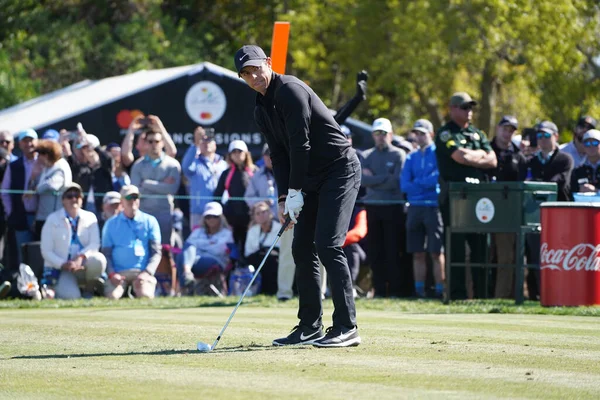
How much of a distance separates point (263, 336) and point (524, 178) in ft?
23.4

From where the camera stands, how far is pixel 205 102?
22547 mm

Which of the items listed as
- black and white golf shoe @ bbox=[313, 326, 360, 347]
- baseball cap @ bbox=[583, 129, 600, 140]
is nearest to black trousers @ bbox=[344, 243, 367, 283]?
baseball cap @ bbox=[583, 129, 600, 140]

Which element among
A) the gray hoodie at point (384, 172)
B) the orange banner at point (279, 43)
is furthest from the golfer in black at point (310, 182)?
the gray hoodie at point (384, 172)

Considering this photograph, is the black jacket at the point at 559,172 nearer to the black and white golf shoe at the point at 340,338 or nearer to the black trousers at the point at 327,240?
the black trousers at the point at 327,240

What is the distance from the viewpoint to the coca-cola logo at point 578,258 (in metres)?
13.6

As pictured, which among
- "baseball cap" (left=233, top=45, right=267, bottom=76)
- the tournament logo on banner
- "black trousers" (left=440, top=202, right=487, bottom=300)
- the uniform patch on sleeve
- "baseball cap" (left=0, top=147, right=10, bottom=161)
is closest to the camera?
"baseball cap" (left=233, top=45, right=267, bottom=76)

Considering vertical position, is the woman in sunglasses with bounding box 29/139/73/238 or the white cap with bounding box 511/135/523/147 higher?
the white cap with bounding box 511/135/523/147

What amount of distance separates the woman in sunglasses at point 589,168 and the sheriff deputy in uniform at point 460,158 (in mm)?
1286

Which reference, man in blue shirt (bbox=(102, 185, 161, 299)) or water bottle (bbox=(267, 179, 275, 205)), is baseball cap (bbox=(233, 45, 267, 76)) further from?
water bottle (bbox=(267, 179, 275, 205))

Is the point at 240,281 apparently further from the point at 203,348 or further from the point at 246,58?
the point at 246,58

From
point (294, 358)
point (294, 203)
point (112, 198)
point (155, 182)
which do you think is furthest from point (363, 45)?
point (294, 358)

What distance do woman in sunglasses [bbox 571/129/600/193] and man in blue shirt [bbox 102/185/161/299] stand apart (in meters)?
5.40

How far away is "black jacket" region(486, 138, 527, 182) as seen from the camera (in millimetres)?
15977

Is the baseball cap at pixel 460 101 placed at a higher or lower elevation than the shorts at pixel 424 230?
higher
